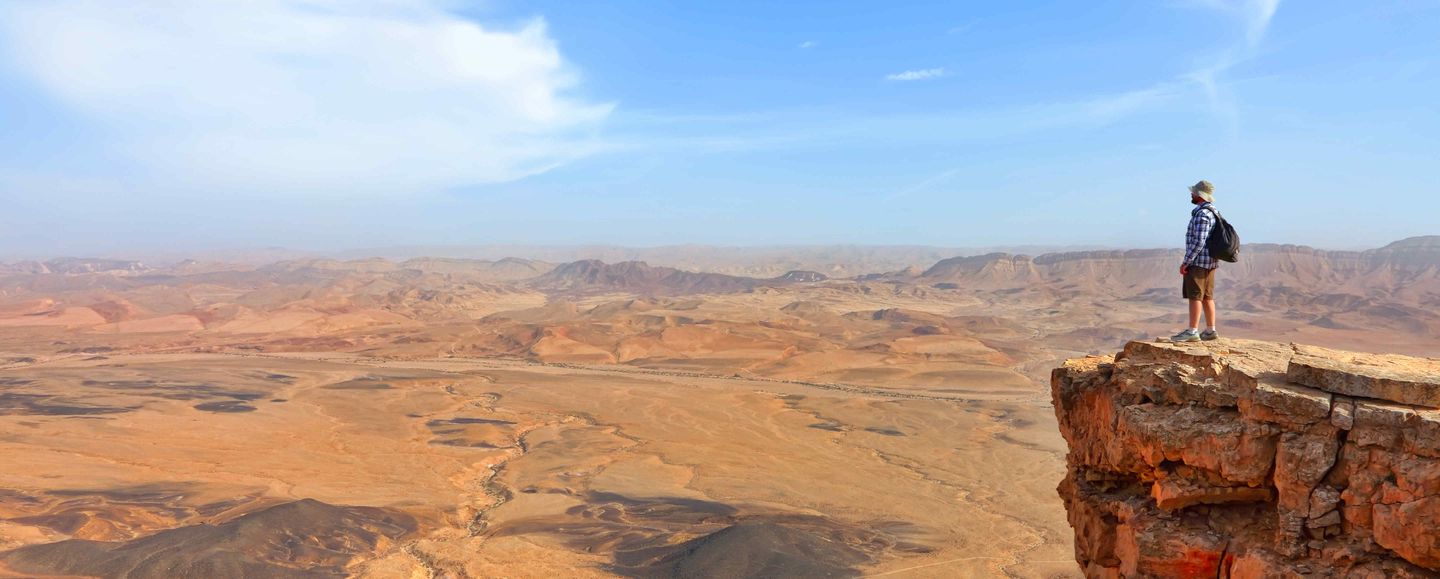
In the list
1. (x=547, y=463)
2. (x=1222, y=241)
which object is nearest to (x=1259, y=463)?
(x=1222, y=241)

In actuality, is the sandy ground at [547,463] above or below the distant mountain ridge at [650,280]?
below

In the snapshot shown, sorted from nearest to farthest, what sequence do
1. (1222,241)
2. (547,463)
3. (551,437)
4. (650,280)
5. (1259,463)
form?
1. (1259,463)
2. (1222,241)
3. (547,463)
4. (551,437)
5. (650,280)

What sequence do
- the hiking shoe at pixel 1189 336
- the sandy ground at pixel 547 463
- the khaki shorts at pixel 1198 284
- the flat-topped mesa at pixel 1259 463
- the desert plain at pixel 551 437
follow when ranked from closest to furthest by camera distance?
the flat-topped mesa at pixel 1259 463, the hiking shoe at pixel 1189 336, the khaki shorts at pixel 1198 284, the desert plain at pixel 551 437, the sandy ground at pixel 547 463

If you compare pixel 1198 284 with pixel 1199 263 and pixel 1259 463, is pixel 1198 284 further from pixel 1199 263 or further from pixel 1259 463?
pixel 1259 463

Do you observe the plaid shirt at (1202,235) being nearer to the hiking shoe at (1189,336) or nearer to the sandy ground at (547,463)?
the hiking shoe at (1189,336)

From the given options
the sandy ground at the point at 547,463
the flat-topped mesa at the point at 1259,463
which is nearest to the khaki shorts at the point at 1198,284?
the flat-topped mesa at the point at 1259,463

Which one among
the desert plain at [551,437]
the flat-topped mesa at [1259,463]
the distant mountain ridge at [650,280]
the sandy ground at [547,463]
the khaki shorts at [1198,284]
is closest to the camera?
the flat-topped mesa at [1259,463]

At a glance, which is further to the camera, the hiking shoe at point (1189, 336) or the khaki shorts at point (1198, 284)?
the khaki shorts at point (1198, 284)
